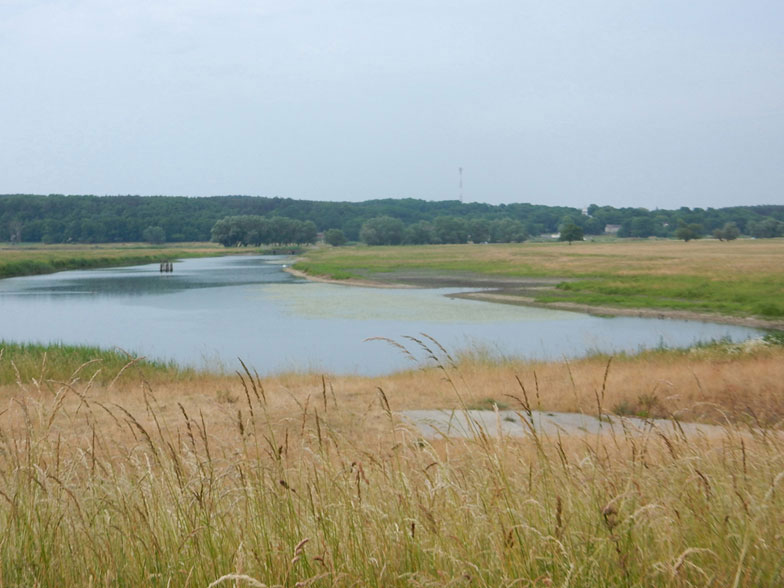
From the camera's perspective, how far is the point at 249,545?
2.95 m

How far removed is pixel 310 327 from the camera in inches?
1209

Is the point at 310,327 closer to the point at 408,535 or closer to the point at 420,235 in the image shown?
the point at 408,535

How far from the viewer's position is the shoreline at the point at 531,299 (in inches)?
1249

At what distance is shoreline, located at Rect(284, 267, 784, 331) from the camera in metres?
31.7

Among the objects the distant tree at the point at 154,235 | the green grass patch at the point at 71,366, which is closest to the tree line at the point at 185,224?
the distant tree at the point at 154,235

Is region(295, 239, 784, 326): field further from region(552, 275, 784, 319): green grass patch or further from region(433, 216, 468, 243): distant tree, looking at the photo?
region(433, 216, 468, 243): distant tree

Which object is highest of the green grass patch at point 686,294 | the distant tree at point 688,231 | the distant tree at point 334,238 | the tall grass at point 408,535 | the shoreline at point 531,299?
the distant tree at point 688,231

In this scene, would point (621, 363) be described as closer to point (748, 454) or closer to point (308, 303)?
point (748, 454)

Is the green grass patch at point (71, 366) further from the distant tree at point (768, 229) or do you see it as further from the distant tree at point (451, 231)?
the distant tree at point (768, 229)

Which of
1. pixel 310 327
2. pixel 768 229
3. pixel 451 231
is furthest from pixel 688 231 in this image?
pixel 310 327

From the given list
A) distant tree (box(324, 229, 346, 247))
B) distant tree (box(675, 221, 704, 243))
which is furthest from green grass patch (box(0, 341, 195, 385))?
distant tree (box(324, 229, 346, 247))

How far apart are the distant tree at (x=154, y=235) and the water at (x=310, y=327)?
423ft

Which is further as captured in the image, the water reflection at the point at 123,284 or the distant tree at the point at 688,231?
the distant tree at the point at 688,231

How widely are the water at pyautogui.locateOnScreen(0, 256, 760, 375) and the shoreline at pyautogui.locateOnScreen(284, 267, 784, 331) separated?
1361 mm
